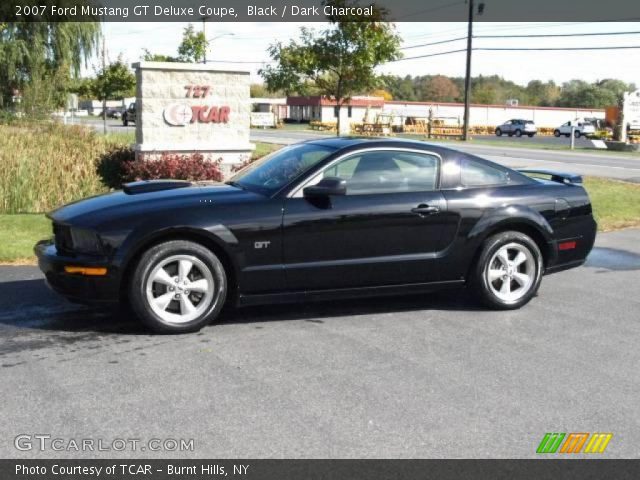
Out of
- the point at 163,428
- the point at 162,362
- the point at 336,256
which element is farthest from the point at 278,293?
the point at 163,428

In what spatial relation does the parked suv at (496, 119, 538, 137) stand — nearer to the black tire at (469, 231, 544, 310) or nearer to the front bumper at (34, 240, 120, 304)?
the black tire at (469, 231, 544, 310)

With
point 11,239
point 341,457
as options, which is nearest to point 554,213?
point 341,457

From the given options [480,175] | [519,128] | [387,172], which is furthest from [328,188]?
[519,128]

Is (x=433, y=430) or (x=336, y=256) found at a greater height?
(x=336, y=256)

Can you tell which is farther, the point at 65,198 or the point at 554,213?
the point at 65,198

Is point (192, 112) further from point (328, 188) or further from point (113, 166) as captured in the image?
point (328, 188)

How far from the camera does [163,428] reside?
12.6ft

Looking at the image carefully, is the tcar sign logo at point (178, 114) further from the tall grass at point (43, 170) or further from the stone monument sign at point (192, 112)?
the tall grass at point (43, 170)

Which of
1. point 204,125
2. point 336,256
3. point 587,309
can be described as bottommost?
point 587,309

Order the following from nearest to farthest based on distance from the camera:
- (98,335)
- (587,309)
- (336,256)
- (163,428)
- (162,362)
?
(163,428) < (162,362) < (98,335) < (336,256) < (587,309)

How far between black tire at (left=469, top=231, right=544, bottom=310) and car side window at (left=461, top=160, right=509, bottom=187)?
19.7 inches

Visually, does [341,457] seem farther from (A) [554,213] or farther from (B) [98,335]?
(A) [554,213]
